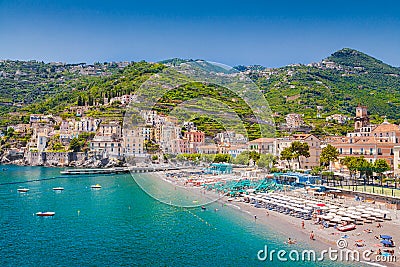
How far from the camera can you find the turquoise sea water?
8.91 meters

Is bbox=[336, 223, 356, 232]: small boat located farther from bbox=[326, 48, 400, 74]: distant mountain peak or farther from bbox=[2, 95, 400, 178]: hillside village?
bbox=[326, 48, 400, 74]: distant mountain peak

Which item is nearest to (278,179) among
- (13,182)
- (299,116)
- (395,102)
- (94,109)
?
(13,182)

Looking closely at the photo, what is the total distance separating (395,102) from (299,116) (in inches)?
728

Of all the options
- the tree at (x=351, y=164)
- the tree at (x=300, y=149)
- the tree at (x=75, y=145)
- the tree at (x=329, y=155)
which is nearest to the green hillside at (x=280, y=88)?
the tree at (x=75, y=145)

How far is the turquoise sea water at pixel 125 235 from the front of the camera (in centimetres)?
891

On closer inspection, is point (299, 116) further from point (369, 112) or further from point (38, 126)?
point (38, 126)

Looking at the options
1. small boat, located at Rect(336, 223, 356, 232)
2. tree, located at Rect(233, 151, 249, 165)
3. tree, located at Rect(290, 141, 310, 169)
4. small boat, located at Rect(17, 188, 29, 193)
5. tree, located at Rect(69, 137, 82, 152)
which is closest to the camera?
tree, located at Rect(233, 151, 249, 165)

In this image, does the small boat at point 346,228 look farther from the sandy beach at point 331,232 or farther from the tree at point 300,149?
the tree at point 300,149

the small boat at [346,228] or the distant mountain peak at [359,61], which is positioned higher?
the distant mountain peak at [359,61]

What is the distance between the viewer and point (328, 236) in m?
10.1

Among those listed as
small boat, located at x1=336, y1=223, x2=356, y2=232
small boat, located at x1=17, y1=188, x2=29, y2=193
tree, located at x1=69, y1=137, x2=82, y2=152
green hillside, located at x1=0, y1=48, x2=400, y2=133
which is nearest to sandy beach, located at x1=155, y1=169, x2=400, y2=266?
small boat, located at x1=336, y1=223, x2=356, y2=232

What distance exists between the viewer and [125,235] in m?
10.8

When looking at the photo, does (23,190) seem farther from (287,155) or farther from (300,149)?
(300,149)

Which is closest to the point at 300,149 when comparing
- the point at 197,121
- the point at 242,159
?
the point at 242,159
